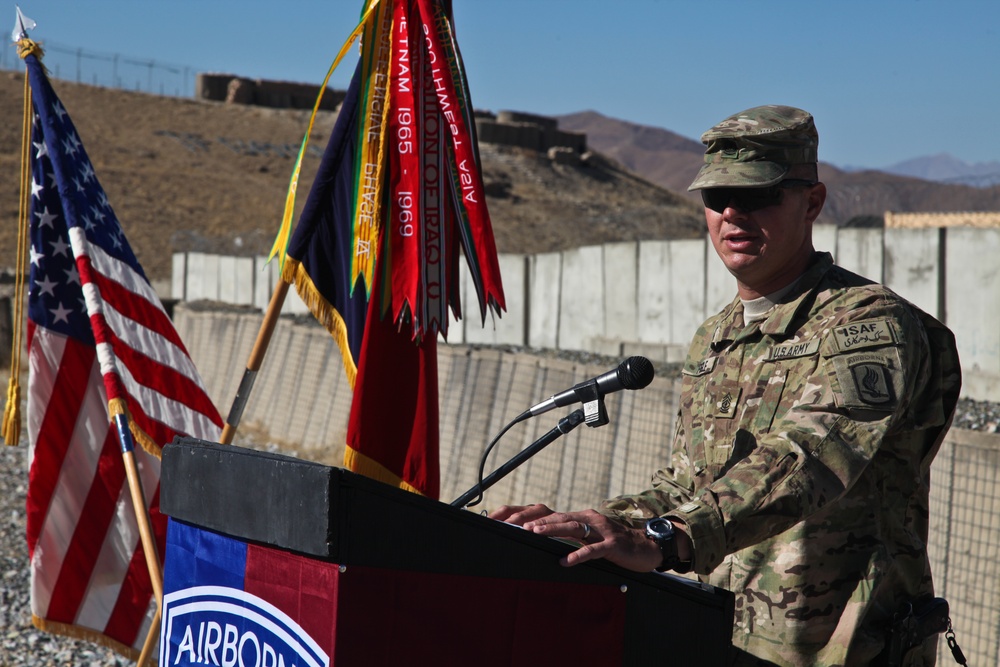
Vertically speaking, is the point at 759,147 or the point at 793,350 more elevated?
the point at 759,147

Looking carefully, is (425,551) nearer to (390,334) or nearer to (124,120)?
(390,334)

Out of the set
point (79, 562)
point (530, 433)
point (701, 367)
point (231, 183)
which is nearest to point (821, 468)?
point (701, 367)

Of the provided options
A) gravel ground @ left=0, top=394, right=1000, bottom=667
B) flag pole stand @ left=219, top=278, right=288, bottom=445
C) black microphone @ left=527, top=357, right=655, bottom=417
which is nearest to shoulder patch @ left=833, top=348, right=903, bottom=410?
black microphone @ left=527, top=357, right=655, bottom=417

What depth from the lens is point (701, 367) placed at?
2809mm

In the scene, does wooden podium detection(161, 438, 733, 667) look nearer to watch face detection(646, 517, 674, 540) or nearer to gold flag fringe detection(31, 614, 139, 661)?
watch face detection(646, 517, 674, 540)

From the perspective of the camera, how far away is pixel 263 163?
56.7 m

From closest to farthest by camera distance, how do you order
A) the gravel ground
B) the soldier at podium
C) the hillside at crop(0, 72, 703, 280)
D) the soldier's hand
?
the soldier's hand < the soldier at podium < the gravel ground < the hillside at crop(0, 72, 703, 280)

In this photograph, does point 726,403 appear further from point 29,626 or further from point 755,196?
point 29,626

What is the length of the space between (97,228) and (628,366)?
3.47 meters

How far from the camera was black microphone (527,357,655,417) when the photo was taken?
231 centimetres

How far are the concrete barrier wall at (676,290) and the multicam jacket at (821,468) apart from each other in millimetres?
6306

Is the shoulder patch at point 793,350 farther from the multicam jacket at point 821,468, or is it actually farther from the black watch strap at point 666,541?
the black watch strap at point 666,541

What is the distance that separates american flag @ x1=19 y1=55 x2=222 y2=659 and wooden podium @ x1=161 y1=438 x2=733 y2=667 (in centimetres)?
301

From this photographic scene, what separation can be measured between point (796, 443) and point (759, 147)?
0.70 meters
